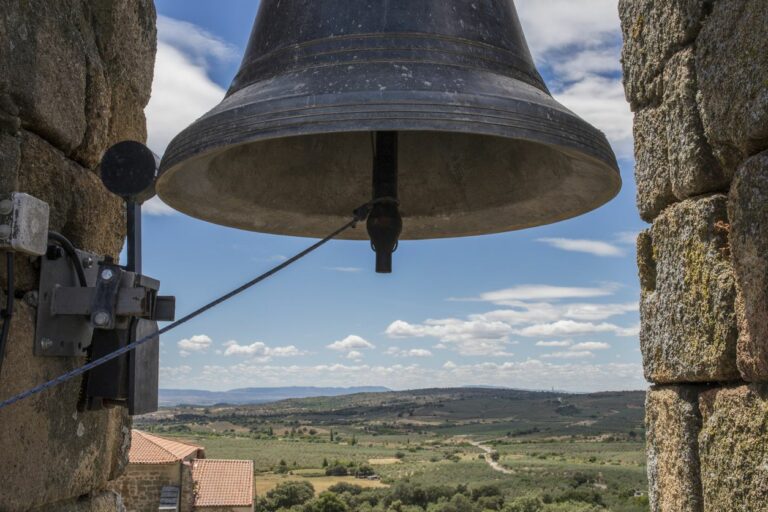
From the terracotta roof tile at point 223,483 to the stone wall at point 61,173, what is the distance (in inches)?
662

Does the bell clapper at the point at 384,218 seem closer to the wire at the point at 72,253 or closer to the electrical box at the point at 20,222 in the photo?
the wire at the point at 72,253

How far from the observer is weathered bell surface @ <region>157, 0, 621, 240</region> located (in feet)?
A: 6.77

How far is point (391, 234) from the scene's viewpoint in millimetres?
2730

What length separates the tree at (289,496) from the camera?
1352 inches

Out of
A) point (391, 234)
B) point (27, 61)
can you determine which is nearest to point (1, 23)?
point (27, 61)

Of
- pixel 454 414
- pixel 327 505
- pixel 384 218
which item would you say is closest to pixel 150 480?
pixel 327 505

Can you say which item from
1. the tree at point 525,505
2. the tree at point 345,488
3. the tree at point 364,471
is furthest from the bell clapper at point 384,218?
the tree at point 364,471

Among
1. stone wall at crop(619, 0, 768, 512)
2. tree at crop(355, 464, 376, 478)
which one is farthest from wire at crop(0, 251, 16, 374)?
tree at crop(355, 464, 376, 478)

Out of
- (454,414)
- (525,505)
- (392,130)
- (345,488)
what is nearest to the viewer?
(392,130)

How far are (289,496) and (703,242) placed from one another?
34.8m

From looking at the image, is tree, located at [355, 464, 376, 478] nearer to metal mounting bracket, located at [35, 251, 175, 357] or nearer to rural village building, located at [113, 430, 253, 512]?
rural village building, located at [113, 430, 253, 512]

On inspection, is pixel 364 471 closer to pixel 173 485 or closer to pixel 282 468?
pixel 282 468

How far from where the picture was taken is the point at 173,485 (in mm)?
17781

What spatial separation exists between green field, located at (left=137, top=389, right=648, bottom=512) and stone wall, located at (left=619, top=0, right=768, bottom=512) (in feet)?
87.9
